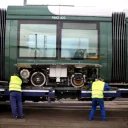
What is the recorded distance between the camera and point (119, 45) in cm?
1223

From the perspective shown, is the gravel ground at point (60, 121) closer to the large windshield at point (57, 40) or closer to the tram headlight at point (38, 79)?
the tram headlight at point (38, 79)

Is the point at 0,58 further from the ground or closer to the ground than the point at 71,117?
further from the ground

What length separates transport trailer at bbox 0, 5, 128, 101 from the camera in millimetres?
12055

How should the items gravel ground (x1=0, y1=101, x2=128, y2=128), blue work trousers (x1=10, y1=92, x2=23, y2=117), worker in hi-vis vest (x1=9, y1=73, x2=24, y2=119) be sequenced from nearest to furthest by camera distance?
gravel ground (x1=0, y1=101, x2=128, y2=128) < worker in hi-vis vest (x1=9, y1=73, x2=24, y2=119) < blue work trousers (x1=10, y1=92, x2=23, y2=117)

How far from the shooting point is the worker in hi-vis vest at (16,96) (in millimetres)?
11797

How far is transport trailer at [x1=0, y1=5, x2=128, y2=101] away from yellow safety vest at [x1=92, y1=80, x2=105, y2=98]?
0.43 metres

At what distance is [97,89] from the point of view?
38.7ft

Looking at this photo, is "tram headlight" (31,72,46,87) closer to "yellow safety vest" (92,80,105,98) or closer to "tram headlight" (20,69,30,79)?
"tram headlight" (20,69,30,79)

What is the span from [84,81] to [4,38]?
3150 millimetres

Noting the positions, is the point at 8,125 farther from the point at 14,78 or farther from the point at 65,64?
the point at 65,64

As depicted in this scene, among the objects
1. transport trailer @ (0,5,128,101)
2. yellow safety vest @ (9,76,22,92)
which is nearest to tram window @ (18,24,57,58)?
transport trailer @ (0,5,128,101)

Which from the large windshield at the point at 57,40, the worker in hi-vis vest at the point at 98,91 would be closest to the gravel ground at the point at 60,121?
the worker in hi-vis vest at the point at 98,91

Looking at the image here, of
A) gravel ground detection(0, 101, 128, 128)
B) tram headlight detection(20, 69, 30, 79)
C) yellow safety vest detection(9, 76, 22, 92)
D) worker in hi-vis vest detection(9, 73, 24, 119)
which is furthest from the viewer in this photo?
tram headlight detection(20, 69, 30, 79)

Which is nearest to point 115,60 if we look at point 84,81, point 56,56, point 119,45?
point 119,45
